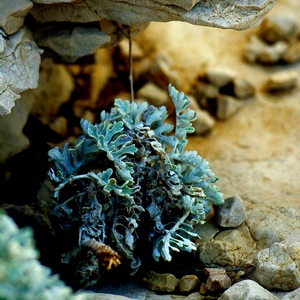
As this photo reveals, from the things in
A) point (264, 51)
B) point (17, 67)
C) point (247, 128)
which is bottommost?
point (247, 128)

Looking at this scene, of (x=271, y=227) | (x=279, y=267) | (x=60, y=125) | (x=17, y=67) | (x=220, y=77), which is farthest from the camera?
(x=220, y=77)

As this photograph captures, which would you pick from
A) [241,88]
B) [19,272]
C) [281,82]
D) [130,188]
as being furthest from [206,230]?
[281,82]

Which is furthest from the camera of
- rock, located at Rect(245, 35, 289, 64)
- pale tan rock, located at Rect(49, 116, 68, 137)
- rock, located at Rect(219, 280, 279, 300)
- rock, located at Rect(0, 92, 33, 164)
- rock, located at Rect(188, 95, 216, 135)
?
rock, located at Rect(245, 35, 289, 64)

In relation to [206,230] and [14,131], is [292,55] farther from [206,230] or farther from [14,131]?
[14,131]

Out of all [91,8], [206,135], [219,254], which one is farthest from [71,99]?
[219,254]

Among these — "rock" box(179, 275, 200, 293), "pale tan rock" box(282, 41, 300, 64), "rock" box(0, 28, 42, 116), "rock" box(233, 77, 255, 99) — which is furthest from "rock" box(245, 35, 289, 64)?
"rock" box(179, 275, 200, 293)

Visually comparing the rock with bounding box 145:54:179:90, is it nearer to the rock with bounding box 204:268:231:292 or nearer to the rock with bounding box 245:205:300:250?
the rock with bounding box 245:205:300:250
